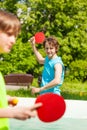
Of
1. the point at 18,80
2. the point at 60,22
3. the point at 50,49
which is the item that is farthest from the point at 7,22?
the point at 60,22

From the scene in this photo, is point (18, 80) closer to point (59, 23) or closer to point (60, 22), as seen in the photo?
point (59, 23)

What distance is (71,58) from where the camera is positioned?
120ft

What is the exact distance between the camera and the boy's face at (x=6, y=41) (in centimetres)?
269

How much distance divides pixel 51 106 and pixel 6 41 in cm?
43

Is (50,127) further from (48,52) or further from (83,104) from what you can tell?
(48,52)

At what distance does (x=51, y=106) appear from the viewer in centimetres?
261

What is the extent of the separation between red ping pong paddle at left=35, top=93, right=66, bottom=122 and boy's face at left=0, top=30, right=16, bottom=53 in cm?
34

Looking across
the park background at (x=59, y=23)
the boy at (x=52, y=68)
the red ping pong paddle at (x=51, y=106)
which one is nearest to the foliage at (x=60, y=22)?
the park background at (x=59, y=23)

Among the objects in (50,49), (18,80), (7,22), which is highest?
(7,22)

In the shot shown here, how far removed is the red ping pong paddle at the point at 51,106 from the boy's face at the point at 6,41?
339 mm

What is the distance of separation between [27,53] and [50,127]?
80.8ft

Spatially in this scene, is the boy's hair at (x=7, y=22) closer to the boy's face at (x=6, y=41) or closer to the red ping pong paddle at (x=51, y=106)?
the boy's face at (x=6, y=41)

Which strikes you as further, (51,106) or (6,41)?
(6,41)

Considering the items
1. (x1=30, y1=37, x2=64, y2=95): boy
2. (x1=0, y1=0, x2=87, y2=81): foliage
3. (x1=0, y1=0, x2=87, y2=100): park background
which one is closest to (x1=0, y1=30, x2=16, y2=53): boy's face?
(x1=30, y1=37, x2=64, y2=95): boy
